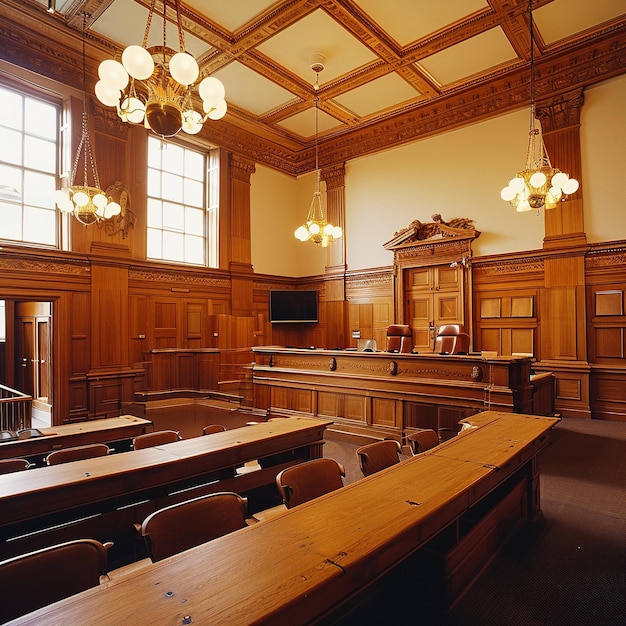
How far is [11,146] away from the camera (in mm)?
6750

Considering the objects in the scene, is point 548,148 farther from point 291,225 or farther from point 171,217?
point 171,217

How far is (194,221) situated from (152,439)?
681 cm

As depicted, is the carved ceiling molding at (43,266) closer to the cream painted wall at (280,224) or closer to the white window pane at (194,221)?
the white window pane at (194,221)

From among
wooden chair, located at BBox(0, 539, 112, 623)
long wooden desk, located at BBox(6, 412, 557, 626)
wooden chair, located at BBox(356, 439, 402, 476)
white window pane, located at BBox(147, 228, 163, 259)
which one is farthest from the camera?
white window pane, located at BBox(147, 228, 163, 259)

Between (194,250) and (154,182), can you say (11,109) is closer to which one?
(154,182)

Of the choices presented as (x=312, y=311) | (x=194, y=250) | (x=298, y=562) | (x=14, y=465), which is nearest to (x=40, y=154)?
(x=194, y=250)

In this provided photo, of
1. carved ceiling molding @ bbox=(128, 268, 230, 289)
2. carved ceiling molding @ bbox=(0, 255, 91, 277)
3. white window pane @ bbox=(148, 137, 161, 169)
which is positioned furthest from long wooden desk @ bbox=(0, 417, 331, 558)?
white window pane @ bbox=(148, 137, 161, 169)

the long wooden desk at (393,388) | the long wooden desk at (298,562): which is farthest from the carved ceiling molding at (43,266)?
the long wooden desk at (298,562)

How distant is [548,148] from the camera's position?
719 cm

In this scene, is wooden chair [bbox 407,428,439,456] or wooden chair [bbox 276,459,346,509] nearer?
wooden chair [bbox 276,459,346,509]

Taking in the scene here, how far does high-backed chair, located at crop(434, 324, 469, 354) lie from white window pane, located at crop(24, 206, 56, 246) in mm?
6254

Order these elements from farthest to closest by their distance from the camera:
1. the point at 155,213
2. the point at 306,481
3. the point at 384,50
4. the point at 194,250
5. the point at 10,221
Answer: the point at 194,250 → the point at 155,213 → the point at 384,50 → the point at 10,221 → the point at 306,481

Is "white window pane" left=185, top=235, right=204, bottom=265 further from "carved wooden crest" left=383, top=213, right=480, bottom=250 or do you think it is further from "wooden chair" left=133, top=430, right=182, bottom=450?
"wooden chair" left=133, top=430, right=182, bottom=450

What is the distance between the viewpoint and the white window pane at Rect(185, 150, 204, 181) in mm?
9164
